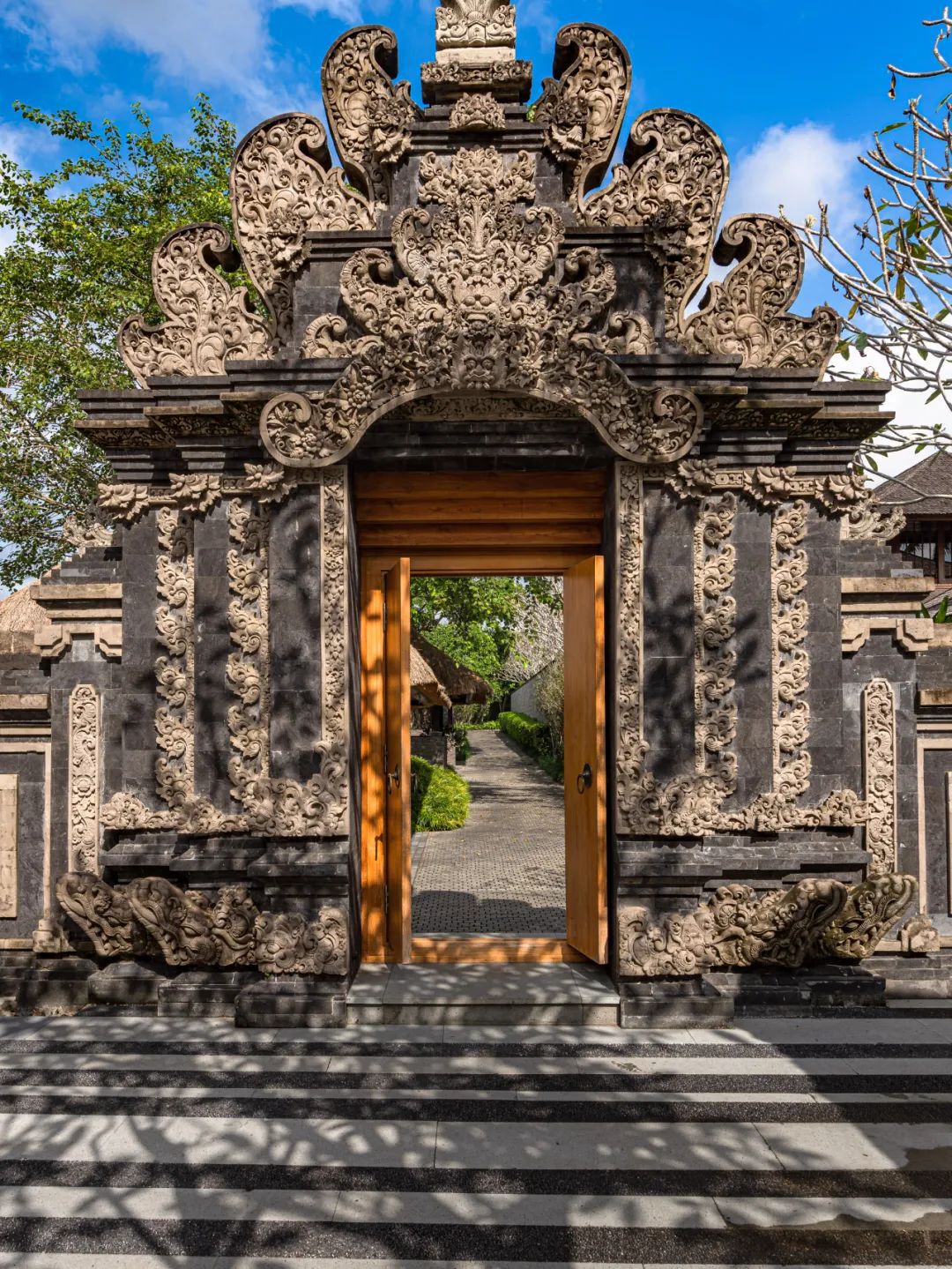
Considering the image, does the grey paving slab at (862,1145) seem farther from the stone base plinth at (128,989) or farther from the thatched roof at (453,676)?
the thatched roof at (453,676)

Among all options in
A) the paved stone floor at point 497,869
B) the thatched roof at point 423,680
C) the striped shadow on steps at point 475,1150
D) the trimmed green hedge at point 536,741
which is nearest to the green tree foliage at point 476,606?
the thatched roof at point 423,680

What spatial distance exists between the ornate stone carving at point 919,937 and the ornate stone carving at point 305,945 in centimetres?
403

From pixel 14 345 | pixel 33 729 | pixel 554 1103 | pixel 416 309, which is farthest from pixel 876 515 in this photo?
pixel 14 345

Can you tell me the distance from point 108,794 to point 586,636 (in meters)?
3.74

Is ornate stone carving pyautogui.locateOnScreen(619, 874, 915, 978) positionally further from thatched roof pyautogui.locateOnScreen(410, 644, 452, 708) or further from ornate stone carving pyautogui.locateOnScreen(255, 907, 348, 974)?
thatched roof pyautogui.locateOnScreen(410, 644, 452, 708)

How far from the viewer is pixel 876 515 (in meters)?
6.16

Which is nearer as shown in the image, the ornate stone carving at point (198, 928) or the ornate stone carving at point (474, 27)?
the ornate stone carving at point (198, 928)

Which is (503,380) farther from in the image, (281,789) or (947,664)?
(947,664)

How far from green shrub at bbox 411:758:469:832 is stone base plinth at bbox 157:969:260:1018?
357 inches

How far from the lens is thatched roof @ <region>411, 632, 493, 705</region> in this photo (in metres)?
18.5

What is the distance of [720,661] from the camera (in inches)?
224

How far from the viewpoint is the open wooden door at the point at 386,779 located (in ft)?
19.5

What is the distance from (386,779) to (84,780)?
2.24 metres

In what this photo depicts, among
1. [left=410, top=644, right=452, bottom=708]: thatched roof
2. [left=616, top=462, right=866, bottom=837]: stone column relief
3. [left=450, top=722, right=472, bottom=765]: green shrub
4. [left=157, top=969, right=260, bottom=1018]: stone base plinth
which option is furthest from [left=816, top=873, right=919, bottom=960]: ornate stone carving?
[left=450, top=722, right=472, bottom=765]: green shrub
